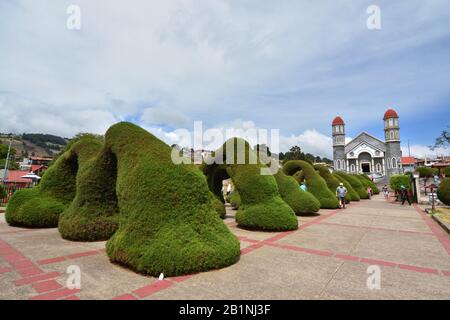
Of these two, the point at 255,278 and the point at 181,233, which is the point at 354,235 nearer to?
the point at 255,278

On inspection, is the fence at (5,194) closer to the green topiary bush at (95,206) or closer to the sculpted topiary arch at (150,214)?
the green topiary bush at (95,206)

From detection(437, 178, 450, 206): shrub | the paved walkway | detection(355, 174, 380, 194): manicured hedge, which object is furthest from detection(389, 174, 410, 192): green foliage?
the paved walkway

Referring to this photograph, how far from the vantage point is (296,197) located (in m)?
12.6

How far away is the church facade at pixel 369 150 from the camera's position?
60500 millimetres

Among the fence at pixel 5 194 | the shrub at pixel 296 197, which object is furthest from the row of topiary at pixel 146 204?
the fence at pixel 5 194

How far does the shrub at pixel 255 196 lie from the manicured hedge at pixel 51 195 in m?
5.04

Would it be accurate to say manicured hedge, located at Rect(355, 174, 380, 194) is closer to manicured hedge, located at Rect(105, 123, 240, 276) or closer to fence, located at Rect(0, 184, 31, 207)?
manicured hedge, located at Rect(105, 123, 240, 276)

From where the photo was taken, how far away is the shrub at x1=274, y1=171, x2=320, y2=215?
12461 mm

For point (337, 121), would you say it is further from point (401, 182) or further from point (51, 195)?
point (51, 195)

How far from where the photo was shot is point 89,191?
7039 mm

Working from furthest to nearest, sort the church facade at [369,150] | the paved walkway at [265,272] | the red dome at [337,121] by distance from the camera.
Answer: the red dome at [337,121]
the church facade at [369,150]
the paved walkway at [265,272]

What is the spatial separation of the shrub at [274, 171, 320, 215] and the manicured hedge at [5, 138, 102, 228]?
8840mm
